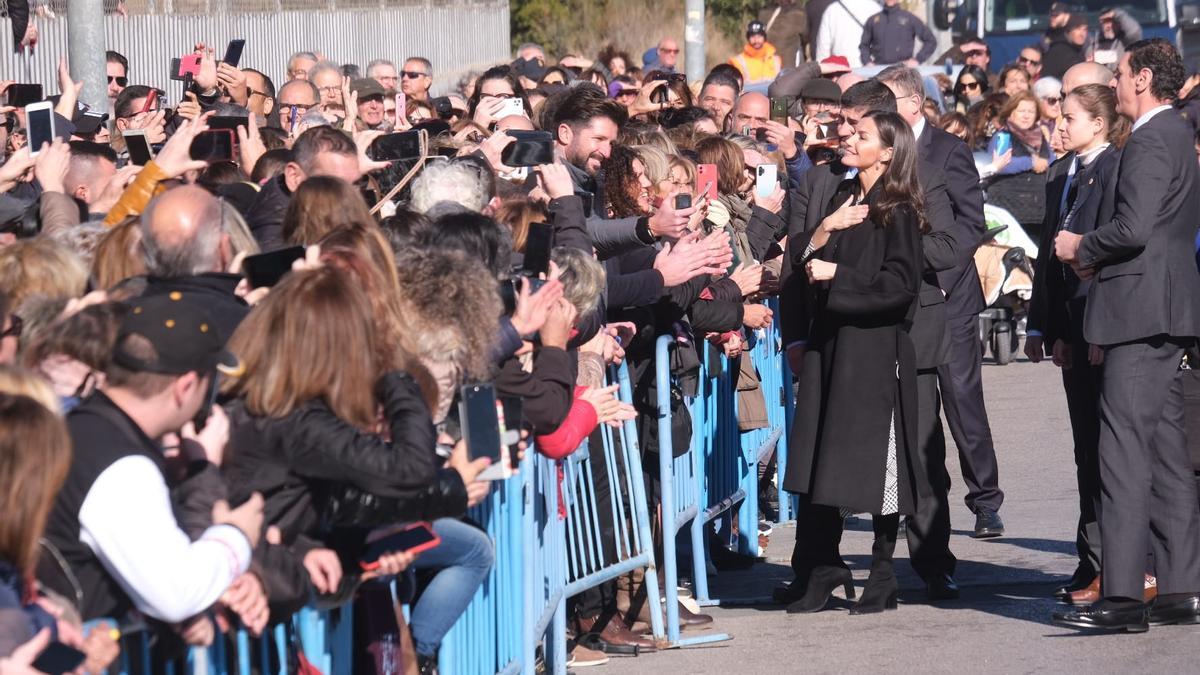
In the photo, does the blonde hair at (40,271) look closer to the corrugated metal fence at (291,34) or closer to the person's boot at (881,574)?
the person's boot at (881,574)

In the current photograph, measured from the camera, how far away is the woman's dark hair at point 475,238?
604 cm

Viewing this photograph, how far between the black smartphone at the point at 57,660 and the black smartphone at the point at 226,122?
4384 mm

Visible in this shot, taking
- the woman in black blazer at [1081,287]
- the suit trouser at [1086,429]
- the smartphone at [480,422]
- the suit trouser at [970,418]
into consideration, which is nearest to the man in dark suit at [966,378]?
the suit trouser at [970,418]

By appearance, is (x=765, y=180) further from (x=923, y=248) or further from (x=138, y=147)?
(x=138, y=147)

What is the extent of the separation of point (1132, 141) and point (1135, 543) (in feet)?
5.06

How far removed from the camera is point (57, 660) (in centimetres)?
350

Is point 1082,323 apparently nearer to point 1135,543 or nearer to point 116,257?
point 1135,543

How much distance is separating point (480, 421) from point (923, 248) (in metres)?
3.60

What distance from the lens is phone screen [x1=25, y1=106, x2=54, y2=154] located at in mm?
7430

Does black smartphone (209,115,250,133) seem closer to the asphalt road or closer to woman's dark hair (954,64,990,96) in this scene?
the asphalt road

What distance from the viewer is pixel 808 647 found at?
24.8 ft

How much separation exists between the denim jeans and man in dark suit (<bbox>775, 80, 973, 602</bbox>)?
3.14 m

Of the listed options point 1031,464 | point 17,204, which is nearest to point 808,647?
point 17,204

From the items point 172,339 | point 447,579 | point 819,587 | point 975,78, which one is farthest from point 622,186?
point 975,78
